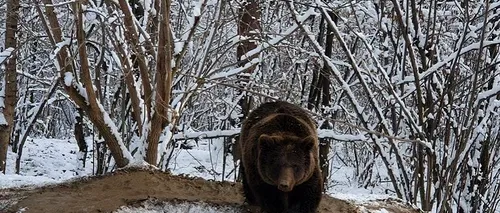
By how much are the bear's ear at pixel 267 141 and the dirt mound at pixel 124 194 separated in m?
0.71

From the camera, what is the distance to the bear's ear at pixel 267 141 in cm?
485

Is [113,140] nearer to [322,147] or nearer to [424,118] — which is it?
[424,118]

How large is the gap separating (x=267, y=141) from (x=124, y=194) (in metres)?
1.28

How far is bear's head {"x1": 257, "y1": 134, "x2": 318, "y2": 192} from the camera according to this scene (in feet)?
15.7

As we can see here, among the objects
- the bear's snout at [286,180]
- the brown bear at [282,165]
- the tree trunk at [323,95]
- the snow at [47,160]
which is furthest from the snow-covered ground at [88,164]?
the bear's snout at [286,180]

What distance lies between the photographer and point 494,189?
8.72 metres

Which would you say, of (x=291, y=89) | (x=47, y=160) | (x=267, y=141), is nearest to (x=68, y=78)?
(x=291, y=89)

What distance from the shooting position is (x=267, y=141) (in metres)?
4.86

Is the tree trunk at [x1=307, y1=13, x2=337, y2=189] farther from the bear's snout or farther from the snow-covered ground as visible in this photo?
the bear's snout

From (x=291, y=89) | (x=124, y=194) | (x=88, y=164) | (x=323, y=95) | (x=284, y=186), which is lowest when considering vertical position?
(x=88, y=164)

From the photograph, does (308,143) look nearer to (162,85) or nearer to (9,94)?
(162,85)

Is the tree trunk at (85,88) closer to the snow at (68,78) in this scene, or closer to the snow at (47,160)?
the snow at (68,78)

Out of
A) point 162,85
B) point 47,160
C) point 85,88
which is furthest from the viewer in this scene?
point 47,160

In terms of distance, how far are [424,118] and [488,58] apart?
5.67 feet
